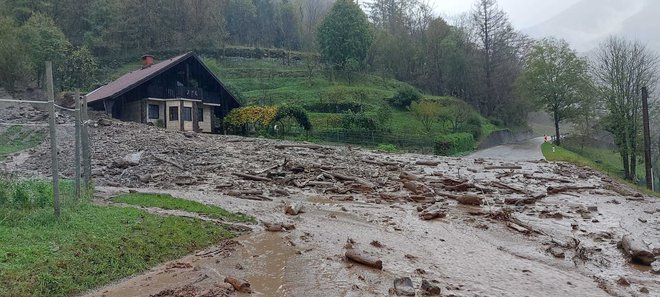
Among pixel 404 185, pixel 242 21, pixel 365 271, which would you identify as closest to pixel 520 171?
pixel 404 185

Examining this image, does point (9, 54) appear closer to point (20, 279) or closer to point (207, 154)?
point (207, 154)

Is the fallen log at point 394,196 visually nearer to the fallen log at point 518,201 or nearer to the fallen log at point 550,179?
the fallen log at point 518,201

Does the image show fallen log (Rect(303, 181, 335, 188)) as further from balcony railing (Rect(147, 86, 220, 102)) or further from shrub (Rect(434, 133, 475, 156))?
balcony railing (Rect(147, 86, 220, 102))

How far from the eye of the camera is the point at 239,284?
727 centimetres

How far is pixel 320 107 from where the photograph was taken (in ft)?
169

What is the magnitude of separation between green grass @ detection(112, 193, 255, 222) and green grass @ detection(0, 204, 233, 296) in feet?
4.30

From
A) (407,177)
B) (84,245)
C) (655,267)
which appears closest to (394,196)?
(407,177)

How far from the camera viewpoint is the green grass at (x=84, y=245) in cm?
659

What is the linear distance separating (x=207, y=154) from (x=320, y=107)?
2898cm

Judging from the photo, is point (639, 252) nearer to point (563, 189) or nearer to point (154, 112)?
point (563, 189)

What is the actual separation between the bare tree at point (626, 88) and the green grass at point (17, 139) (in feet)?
122

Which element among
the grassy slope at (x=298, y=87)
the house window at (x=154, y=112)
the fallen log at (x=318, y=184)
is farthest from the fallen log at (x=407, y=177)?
the house window at (x=154, y=112)

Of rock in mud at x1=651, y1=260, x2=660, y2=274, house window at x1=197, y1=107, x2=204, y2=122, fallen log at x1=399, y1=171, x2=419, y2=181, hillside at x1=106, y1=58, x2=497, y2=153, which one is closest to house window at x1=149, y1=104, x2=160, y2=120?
house window at x1=197, y1=107, x2=204, y2=122

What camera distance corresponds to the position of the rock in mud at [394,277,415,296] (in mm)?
7230
